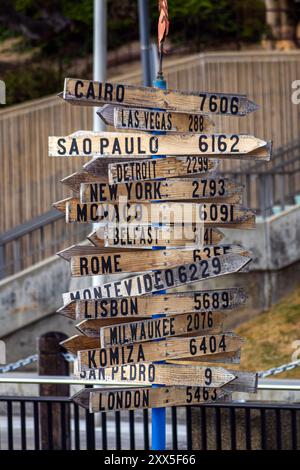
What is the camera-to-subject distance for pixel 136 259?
8.06 metres

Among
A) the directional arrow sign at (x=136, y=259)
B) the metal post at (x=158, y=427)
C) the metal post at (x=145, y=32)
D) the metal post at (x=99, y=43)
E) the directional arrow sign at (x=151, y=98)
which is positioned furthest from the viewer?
the metal post at (x=145, y=32)

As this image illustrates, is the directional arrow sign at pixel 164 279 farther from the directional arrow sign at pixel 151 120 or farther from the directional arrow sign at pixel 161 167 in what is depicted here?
the directional arrow sign at pixel 151 120

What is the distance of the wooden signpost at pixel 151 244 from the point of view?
311 inches

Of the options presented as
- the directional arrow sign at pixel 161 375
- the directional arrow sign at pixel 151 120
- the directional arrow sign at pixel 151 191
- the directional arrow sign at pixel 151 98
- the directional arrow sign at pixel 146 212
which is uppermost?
the directional arrow sign at pixel 151 98

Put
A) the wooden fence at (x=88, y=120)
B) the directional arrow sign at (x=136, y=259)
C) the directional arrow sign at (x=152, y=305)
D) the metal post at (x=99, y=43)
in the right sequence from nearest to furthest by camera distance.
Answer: the directional arrow sign at (x=152, y=305) < the directional arrow sign at (x=136, y=259) < the metal post at (x=99, y=43) < the wooden fence at (x=88, y=120)

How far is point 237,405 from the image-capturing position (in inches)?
372

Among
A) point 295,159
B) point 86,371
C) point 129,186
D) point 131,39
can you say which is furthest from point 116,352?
point 131,39

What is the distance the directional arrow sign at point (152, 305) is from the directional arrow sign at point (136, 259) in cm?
20

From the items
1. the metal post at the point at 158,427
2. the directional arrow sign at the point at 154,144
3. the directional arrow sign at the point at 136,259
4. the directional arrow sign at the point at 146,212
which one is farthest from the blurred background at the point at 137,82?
the directional arrow sign at the point at 154,144

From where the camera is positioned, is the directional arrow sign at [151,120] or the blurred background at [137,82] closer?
the directional arrow sign at [151,120]

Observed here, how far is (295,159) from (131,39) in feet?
34.1

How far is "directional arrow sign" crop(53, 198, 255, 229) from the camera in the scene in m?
7.95

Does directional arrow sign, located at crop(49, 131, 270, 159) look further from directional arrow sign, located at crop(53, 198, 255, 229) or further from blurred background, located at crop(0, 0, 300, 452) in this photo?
blurred background, located at crop(0, 0, 300, 452)
